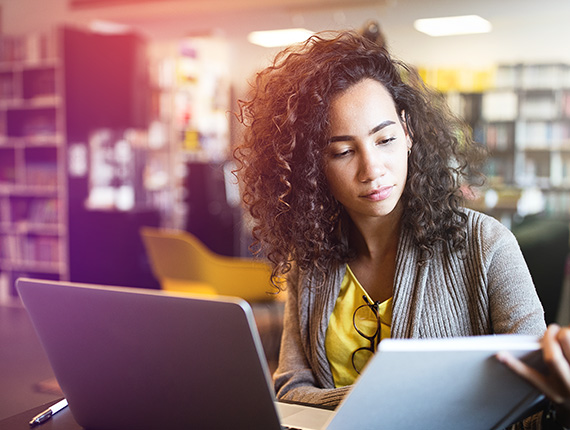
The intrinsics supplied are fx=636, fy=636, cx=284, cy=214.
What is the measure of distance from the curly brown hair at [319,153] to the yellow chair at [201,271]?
2274 millimetres

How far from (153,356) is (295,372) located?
65cm

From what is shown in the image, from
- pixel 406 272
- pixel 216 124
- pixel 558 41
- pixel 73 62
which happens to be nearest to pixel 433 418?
pixel 406 272

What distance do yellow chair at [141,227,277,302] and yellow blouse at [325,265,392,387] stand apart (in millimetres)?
2356

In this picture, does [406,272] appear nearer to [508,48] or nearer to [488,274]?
[488,274]

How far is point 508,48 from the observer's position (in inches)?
326

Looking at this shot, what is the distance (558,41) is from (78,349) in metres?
8.35

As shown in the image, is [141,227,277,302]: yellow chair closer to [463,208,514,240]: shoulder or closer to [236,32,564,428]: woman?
[236,32,564,428]: woman

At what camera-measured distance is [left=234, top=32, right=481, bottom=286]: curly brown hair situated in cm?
136

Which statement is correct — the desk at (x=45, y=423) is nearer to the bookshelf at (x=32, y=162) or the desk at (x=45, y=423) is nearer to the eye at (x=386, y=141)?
the eye at (x=386, y=141)

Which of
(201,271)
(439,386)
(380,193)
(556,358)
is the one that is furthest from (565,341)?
(201,271)

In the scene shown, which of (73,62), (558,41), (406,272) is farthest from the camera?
(558,41)

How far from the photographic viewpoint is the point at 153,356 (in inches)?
34.5

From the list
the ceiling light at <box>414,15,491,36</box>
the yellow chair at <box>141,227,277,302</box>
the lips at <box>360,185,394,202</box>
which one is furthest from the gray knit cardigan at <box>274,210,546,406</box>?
the ceiling light at <box>414,15,491,36</box>

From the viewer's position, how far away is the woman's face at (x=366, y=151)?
1278mm
